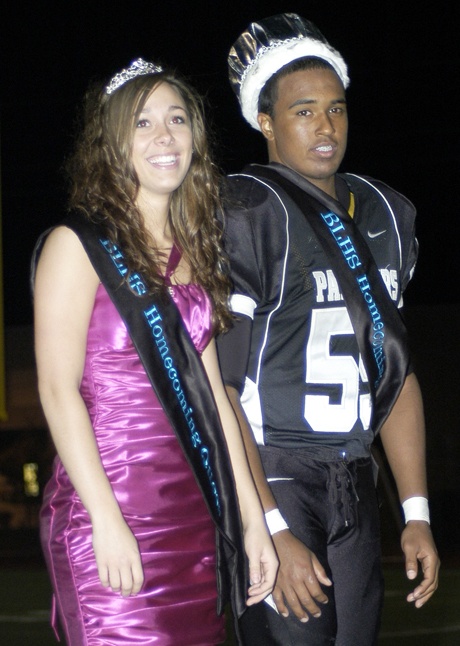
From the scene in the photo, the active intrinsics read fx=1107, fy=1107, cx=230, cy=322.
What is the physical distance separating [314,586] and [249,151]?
7.97m

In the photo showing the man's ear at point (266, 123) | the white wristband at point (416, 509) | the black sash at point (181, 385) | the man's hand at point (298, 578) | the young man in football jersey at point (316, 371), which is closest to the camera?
the black sash at point (181, 385)

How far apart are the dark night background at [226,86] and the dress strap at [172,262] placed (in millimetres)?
5696

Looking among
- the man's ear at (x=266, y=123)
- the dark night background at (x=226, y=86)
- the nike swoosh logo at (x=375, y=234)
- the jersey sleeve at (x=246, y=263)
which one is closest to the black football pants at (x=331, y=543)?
the jersey sleeve at (x=246, y=263)

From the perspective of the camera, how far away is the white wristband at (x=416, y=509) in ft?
8.03

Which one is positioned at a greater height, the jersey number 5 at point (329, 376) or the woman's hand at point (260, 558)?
the jersey number 5 at point (329, 376)

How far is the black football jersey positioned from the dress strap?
0.51 feet

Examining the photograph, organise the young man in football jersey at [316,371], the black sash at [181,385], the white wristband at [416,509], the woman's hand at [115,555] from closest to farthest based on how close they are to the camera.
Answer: the woman's hand at [115,555], the black sash at [181,385], the young man in football jersey at [316,371], the white wristband at [416,509]

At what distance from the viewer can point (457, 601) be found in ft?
20.0

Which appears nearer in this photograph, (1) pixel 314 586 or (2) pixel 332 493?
(1) pixel 314 586

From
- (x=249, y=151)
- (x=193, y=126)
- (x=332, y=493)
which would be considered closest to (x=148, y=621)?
(x=332, y=493)

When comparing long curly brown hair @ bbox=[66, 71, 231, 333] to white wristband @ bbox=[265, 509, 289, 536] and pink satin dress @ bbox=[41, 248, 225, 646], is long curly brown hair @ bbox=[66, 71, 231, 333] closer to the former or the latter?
pink satin dress @ bbox=[41, 248, 225, 646]

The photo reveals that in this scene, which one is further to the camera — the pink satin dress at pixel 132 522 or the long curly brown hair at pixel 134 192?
the long curly brown hair at pixel 134 192

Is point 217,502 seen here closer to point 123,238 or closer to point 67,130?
point 123,238

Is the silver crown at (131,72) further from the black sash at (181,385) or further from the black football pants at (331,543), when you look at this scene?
the black football pants at (331,543)
